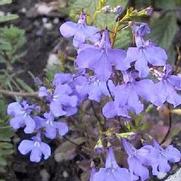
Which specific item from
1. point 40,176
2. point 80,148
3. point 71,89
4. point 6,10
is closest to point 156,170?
point 71,89

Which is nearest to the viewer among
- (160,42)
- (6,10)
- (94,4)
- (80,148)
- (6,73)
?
(94,4)

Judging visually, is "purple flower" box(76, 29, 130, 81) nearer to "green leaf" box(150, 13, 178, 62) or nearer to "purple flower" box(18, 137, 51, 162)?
"purple flower" box(18, 137, 51, 162)

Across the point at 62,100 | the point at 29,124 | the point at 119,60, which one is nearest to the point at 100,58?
the point at 119,60

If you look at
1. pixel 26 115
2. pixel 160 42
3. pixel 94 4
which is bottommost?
pixel 160 42

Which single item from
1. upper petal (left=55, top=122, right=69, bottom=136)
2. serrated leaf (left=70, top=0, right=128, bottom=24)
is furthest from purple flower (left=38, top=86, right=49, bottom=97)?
serrated leaf (left=70, top=0, right=128, bottom=24)

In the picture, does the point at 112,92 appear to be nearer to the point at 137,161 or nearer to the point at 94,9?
the point at 137,161

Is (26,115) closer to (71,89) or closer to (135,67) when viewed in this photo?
(71,89)

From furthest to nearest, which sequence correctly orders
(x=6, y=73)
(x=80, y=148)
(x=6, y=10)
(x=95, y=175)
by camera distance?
(x=6, y=10)
(x=6, y=73)
(x=80, y=148)
(x=95, y=175)
